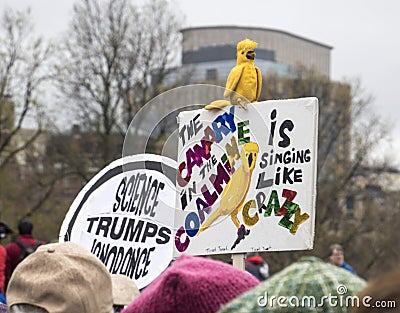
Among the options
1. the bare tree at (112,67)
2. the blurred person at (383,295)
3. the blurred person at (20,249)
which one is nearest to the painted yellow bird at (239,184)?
the blurred person at (383,295)

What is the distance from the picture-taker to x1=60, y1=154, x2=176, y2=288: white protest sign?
17.3ft

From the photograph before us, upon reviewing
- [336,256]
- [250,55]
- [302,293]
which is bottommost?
[336,256]

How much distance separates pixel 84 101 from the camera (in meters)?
29.8

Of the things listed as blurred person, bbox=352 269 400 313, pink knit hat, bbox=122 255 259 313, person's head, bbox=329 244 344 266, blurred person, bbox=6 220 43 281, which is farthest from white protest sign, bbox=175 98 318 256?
person's head, bbox=329 244 344 266

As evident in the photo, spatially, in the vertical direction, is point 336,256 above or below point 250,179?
below

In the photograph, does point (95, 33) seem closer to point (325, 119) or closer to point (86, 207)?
point (325, 119)

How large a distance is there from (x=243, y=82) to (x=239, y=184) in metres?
0.46

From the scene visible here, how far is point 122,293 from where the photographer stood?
4305 mm

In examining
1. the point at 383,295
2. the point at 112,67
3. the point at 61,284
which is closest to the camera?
the point at 383,295

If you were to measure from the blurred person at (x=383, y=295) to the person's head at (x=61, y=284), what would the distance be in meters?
1.28

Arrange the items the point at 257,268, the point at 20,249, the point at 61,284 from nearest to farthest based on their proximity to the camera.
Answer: the point at 61,284 → the point at 20,249 → the point at 257,268

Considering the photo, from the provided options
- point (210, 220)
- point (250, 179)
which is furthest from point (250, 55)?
point (210, 220)

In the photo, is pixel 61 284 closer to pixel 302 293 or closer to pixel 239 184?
pixel 302 293

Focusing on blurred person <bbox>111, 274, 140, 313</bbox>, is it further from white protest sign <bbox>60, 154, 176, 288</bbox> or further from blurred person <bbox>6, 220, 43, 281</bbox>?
blurred person <bbox>6, 220, 43, 281</bbox>
